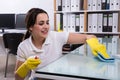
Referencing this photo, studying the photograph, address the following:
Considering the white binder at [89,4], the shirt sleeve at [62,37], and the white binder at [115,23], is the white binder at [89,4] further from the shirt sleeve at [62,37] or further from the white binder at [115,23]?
the shirt sleeve at [62,37]

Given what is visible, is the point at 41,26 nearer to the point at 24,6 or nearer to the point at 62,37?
the point at 62,37

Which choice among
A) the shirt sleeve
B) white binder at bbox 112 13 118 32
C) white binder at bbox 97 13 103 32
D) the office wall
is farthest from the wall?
the shirt sleeve

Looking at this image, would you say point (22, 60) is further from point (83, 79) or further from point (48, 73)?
point (83, 79)

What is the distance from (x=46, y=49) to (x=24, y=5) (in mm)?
2383

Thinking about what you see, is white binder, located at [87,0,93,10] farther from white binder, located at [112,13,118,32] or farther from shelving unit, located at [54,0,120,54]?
white binder, located at [112,13,118,32]

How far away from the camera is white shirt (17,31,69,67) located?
156cm

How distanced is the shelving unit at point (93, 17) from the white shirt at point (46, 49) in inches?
58.4

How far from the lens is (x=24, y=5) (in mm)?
3828

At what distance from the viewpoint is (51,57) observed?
1628 mm

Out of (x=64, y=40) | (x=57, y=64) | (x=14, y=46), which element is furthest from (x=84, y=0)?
(x=57, y=64)

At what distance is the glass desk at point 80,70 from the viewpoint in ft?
2.93

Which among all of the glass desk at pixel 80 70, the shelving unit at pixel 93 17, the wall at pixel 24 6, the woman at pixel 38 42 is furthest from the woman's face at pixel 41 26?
the wall at pixel 24 6

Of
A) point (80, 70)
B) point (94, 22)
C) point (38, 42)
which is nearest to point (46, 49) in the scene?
point (38, 42)

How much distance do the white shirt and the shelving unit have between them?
1.48 meters
